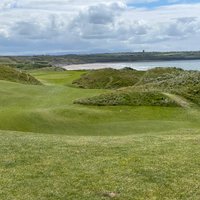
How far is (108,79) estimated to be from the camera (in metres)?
90.2

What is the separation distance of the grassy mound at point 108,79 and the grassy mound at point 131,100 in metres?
41.5

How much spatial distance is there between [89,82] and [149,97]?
153 ft

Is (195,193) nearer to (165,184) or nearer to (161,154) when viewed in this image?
(165,184)

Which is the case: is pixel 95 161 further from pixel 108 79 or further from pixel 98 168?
pixel 108 79

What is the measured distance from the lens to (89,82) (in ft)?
291

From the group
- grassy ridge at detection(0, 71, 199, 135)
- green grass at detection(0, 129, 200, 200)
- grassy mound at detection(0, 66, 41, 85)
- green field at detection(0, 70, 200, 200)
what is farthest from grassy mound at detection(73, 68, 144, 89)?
green grass at detection(0, 129, 200, 200)

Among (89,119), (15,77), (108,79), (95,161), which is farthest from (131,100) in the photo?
(108,79)

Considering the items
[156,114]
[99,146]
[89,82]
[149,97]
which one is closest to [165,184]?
[99,146]

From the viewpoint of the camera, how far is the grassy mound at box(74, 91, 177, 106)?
4066cm

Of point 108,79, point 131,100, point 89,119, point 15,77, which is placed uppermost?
point 131,100

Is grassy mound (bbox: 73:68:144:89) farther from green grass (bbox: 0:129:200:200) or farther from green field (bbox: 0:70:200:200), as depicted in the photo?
green grass (bbox: 0:129:200:200)

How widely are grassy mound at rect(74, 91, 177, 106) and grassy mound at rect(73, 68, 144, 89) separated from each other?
4151cm

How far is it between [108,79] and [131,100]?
48758mm

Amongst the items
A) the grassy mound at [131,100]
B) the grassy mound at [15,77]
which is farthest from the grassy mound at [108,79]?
the grassy mound at [131,100]
